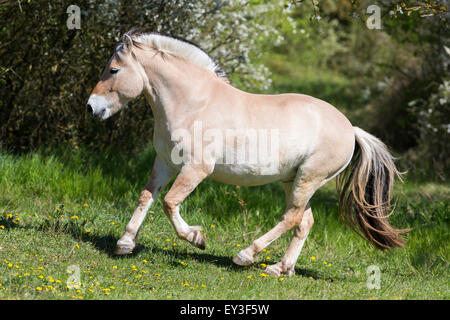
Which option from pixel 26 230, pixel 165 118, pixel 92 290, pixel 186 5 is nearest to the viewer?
pixel 92 290

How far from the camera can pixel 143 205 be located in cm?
539

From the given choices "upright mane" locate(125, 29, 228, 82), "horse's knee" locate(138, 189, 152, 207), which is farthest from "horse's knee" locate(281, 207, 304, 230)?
"upright mane" locate(125, 29, 228, 82)

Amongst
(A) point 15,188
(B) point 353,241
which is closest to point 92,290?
(A) point 15,188

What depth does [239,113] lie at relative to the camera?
209 inches

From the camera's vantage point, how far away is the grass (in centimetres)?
490

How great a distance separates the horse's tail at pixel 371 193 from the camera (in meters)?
5.77

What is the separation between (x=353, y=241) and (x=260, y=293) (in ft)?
8.26

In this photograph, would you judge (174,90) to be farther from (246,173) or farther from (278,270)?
(278,270)

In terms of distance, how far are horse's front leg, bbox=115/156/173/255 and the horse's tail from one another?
181 cm

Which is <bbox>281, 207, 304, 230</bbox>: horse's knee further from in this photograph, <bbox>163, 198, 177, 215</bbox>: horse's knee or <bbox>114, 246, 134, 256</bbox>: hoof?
<bbox>114, 246, 134, 256</bbox>: hoof

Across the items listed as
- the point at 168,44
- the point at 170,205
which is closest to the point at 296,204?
the point at 170,205

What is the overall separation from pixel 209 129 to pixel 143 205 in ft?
3.00

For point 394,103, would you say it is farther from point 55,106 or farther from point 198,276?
point 198,276

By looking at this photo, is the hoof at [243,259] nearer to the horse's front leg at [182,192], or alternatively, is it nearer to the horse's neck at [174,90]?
the horse's front leg at [182,192]
